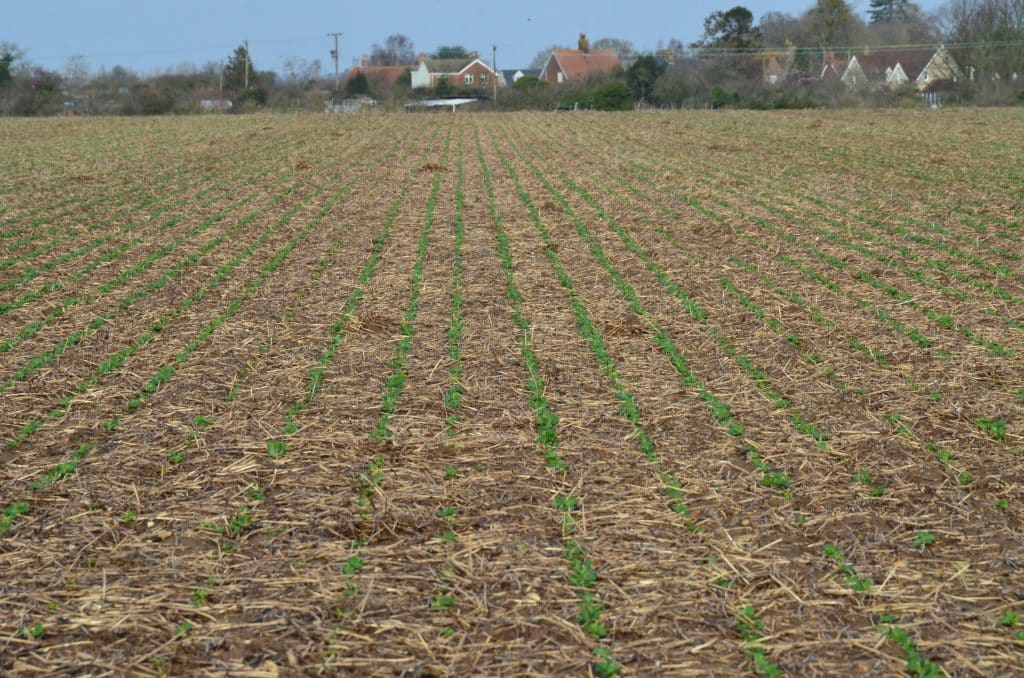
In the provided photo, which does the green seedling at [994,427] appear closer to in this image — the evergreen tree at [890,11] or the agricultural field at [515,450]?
the agricultural field at [515,450]

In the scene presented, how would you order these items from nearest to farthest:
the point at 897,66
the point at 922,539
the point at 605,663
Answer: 1. the point at 605,663
2. the point at 922,539
3. the point at 897,66

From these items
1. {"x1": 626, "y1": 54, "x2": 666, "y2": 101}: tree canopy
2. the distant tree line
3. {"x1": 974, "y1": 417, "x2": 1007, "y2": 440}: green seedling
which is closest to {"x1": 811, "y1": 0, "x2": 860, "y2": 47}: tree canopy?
the distant tree line

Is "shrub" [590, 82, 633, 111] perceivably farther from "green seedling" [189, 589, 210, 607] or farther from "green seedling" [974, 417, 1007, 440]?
"green seedling" [189, 589, 210, 607]

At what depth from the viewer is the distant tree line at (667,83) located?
5372 cm

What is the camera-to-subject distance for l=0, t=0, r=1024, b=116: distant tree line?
176 ft

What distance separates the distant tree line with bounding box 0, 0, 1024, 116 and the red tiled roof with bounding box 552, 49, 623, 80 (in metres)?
9.29

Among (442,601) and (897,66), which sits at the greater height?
(897,66)

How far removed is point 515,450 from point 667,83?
57.3m

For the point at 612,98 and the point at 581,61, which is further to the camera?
the point at 581,61

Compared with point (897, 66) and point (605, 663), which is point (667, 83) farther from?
point (605, 663)

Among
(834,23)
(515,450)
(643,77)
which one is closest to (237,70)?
(643,77)

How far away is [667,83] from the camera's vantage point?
59.0 m

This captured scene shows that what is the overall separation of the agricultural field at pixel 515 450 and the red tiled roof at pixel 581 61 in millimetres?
77568

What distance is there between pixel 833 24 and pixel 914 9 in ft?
153
